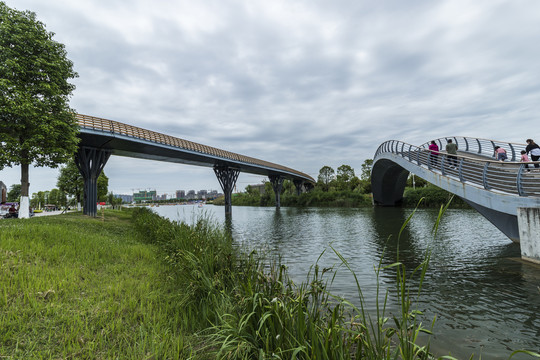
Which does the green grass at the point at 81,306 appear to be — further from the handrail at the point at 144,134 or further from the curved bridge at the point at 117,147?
the handrail at the point at 144,134

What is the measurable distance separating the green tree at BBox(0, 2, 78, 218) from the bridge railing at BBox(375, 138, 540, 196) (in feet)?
74.3

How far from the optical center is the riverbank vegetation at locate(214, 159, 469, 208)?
138ft

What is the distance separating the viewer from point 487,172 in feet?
39.1

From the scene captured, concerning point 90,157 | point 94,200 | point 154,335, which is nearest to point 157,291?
point 154,335

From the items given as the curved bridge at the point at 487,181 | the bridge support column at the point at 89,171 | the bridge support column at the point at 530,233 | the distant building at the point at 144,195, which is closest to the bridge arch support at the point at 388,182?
the curved bridge at the point at 487,181

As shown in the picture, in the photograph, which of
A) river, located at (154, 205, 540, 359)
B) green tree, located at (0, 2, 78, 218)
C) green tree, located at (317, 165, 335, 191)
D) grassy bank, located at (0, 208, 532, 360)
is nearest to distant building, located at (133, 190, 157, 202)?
green tree, located at (317, 165, 335, 191)

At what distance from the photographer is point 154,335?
346 cm

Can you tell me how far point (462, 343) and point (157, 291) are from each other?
541cm

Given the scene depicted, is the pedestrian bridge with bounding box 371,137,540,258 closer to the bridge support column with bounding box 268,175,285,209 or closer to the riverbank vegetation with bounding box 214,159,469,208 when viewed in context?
the riverbank vegetation with bounding box 214,159,469,208

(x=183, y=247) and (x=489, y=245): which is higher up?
(x=183, y=247)

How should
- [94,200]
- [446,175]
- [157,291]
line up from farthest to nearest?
1. [94,200]
2. [446,175]
3. [157,291]

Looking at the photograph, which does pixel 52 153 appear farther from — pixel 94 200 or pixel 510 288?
pixel 510 288

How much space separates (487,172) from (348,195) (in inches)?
1993

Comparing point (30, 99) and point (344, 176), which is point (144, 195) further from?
point (30, 99)
